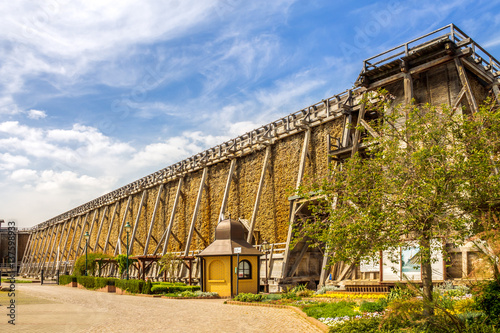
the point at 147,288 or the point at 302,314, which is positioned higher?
the point at 302,314

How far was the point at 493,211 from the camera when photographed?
10.5 meters

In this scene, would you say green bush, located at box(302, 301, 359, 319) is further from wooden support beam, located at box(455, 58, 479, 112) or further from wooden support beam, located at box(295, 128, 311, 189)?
wooden support beam, located at box(295, 128, 311, 189)

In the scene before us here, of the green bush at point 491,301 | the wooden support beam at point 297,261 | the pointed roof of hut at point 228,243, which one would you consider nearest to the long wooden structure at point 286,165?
the wooden support beam at point 297,261

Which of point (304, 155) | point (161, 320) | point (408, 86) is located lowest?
point (161, 320)

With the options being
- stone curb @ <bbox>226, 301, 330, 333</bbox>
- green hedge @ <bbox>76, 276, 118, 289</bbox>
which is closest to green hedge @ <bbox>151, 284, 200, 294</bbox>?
green hedge @ <bbox>76, 276, 118, 289</bbox>

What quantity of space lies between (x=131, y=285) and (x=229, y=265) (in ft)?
28.9

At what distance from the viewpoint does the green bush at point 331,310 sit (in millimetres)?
12733

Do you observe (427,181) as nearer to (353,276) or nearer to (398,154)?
(398,154)

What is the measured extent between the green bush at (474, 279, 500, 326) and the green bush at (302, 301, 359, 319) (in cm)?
386

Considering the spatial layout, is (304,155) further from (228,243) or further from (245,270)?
(245,270)

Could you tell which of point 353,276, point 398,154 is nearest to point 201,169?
point 353,276

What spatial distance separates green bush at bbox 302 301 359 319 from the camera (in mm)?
12733

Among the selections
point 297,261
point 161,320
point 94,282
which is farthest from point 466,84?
point 94,282

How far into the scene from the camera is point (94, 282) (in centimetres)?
3691
